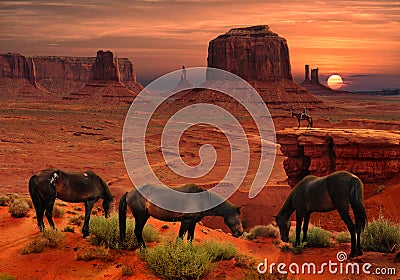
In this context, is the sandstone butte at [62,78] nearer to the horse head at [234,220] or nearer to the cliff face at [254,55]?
the cliff face at [254,55]

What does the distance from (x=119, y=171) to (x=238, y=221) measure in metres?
28.3

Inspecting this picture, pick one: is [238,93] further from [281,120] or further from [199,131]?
[199,131]

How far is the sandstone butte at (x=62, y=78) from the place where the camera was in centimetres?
14012

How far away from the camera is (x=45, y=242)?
9.42 m

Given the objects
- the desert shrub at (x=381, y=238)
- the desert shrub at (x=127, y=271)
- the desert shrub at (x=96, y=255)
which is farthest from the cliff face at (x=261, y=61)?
the desert shrub at (x=127, y=271)

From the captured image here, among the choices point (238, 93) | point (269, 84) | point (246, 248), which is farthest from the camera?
point (269, 84)

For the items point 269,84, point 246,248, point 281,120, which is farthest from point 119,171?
point 269,84

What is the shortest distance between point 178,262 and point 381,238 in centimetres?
600

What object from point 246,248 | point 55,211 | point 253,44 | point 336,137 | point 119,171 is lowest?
point 119,171

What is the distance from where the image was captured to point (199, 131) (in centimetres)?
6806

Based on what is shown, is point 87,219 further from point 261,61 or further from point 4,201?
point 261,61

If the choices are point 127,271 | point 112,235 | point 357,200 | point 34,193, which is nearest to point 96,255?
point 112,235

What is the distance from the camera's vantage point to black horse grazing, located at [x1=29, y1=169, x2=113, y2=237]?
395 inches

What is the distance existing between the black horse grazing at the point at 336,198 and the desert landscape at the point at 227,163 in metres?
0.79
